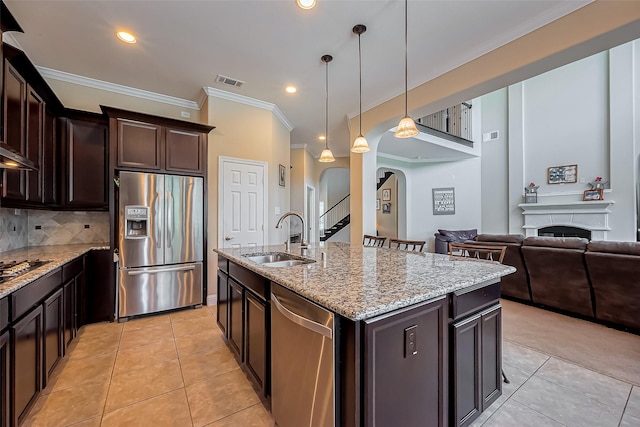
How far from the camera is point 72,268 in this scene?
2523 millimetres

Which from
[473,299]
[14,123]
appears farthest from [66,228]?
[473,299]

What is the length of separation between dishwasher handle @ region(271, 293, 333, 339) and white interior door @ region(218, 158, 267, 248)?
259 centimetres

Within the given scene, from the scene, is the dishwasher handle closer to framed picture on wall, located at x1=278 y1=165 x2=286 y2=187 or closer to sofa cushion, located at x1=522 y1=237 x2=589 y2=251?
sofa cushion, located at x1=522 y1=237 x2=589 y2=251

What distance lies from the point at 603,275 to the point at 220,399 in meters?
3.75

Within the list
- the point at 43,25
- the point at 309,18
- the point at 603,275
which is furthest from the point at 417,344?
the point at 43,25

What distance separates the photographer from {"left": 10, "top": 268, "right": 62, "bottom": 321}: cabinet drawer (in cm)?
148

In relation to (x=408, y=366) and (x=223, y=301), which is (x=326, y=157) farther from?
(x=408, y=366)

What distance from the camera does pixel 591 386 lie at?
1910 mm

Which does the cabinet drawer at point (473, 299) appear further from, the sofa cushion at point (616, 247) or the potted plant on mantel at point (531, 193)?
the potted plant on mantel at point (531, 193)

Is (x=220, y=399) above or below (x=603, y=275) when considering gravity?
below

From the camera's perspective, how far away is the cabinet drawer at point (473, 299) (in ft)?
4.49

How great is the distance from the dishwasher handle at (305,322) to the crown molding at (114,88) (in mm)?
3922

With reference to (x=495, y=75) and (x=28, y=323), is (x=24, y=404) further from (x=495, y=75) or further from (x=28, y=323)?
(x=495, y=75)

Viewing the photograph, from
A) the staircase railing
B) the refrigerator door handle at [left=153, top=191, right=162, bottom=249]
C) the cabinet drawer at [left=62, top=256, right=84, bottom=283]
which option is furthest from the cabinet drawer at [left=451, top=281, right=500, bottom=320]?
the staircase railing
